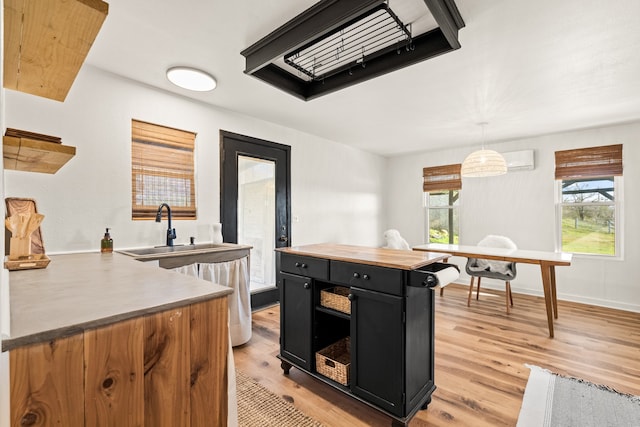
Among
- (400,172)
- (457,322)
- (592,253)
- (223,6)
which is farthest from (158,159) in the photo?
(592,253)

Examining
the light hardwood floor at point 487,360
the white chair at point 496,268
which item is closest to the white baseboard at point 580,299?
the light hardwood floor at point 487,360

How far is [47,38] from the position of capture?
0.87 meters

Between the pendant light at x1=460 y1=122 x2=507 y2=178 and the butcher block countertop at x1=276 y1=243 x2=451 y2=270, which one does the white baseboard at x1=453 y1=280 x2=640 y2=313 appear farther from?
the butcher block countertop at x1=276 y1=243 x2=451 y2=270

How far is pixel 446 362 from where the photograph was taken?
2369mm

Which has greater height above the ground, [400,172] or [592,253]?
[400,172]

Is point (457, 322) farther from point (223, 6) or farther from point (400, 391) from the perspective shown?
point (223, 6)

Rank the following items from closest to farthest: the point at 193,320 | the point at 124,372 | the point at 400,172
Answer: the point at 124,372
the point at 193,320
the point at 400,172

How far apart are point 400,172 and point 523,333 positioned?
348cm

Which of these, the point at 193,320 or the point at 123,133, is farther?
the point at 123,133

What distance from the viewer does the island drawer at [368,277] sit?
1588 mm

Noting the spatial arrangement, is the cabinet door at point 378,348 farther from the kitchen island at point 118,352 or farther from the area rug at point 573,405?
the kitchen island at point 118,352

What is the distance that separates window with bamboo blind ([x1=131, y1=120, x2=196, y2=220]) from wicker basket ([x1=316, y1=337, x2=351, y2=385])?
1842 millimetres

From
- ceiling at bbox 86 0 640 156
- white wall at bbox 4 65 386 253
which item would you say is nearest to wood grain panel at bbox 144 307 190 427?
ceiling at bbox 86 0 640 156

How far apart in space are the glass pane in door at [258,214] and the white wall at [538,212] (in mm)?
3004
